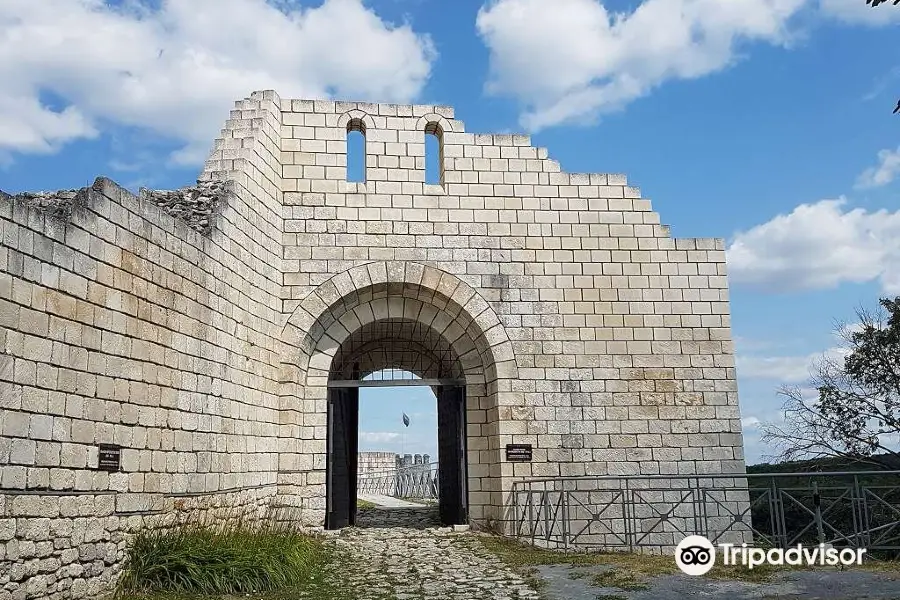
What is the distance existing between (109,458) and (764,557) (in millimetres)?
6557

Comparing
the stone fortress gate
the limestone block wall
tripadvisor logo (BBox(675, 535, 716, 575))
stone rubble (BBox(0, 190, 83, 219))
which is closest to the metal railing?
the limestone block wall

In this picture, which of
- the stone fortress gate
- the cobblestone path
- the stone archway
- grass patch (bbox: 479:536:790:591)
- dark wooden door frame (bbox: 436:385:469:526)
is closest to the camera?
the cobblestone path

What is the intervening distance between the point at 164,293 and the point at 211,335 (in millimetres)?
960

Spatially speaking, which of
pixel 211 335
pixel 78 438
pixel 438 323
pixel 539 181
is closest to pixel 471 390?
pixel 438 323

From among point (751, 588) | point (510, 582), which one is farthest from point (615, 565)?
point (751, 588)

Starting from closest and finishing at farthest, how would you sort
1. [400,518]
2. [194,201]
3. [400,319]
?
[194,201], [400,319], [400,518]

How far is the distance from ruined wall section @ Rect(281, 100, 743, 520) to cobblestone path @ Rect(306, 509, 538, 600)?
1.25 meters

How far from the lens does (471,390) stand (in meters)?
11.2

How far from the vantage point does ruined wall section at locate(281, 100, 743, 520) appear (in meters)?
10.5

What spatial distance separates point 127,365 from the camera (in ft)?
22.9

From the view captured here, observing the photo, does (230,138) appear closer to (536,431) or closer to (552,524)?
(536,431)

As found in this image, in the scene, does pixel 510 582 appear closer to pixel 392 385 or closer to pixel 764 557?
pixel 764 557

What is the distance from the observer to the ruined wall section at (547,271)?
34.6 feet

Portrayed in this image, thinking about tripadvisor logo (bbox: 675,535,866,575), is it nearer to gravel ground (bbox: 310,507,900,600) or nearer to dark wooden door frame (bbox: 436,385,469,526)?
gravel ground (bbox: 310,507,900,600)
